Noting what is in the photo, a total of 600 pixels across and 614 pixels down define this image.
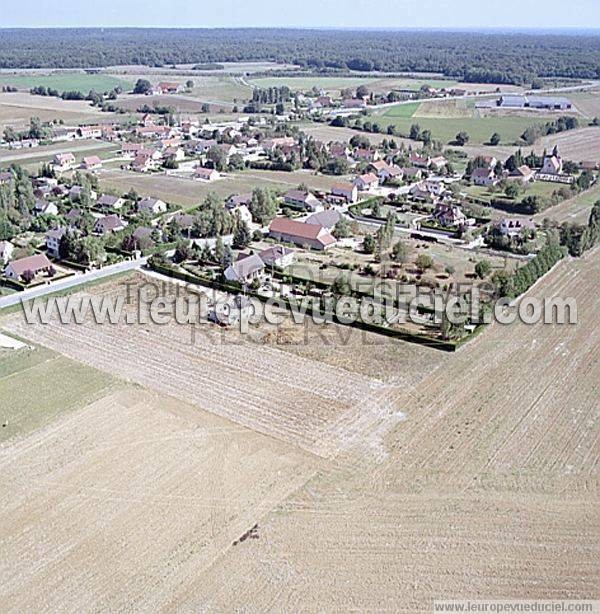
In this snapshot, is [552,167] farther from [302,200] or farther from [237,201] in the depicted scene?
[237,201]

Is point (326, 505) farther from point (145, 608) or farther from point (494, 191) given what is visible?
point (494, 191)

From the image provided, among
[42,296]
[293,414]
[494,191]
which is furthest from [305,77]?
[293,414]

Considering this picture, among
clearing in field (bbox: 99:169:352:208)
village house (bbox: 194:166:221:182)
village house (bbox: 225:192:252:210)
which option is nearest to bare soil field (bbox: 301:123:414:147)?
clearing in field (bbox: 99:169:352:208)

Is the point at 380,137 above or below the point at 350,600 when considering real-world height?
above

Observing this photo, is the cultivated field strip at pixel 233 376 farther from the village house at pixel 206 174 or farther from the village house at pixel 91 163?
the village house at pixel 91 163

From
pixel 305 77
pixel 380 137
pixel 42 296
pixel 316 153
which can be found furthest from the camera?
pixel 305 77

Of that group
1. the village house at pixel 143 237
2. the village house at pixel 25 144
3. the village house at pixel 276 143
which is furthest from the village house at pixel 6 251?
the village house at pixel 25 144
